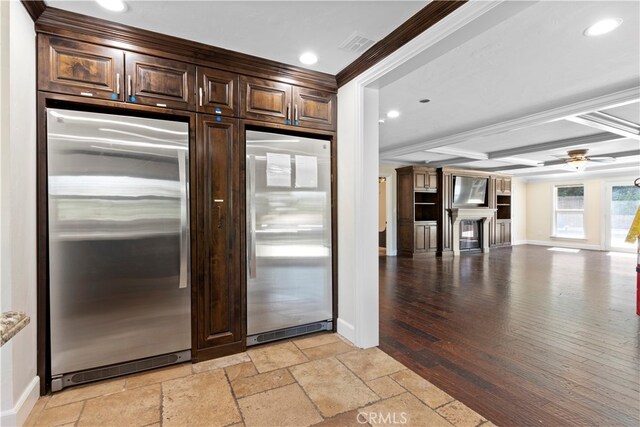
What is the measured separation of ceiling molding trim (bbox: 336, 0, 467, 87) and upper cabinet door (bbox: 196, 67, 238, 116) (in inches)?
39.8

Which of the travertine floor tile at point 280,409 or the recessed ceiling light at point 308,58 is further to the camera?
the recessed ceiling light at point 308,58

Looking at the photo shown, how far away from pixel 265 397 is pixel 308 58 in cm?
258

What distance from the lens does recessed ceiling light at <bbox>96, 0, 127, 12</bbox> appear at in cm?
178

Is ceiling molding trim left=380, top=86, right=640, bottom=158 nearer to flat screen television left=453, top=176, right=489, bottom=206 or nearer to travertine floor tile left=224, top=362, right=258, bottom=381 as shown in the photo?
flat screen television left=453, top=176, right=489, bottom=206

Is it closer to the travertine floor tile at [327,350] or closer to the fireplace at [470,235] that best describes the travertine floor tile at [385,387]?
the travertine floor tile at [327,350]

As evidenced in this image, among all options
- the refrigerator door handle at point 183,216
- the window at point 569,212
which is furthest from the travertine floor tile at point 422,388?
the window at point 569,212

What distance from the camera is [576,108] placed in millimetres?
3588

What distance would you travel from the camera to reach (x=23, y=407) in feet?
5.51

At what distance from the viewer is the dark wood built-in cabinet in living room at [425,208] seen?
7.54 metres

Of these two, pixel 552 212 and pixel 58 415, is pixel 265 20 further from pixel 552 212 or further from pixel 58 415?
pixel 552 212

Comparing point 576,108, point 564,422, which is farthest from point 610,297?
point 564,422

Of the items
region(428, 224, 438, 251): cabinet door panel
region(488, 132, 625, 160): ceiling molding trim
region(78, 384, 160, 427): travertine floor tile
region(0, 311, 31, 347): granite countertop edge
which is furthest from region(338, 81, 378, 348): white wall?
region(428, 224, 438, 251): cabinet door panel

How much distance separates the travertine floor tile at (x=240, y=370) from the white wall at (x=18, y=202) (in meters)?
1.14

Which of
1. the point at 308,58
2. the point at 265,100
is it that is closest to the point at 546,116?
the point at 308,58
